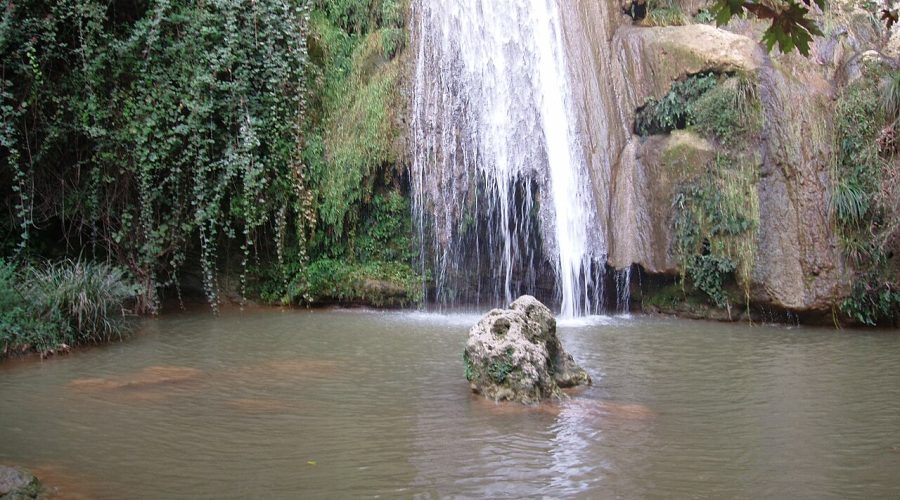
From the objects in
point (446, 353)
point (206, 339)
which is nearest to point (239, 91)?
point (206, 339)

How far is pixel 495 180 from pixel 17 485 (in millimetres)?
8937

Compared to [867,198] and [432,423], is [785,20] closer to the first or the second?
[432,423]

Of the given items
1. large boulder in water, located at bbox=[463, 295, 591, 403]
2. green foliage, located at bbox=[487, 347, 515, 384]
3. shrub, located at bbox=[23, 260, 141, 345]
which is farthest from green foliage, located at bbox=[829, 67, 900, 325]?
shrub, located at bbox=[23, 260, 141, 345]

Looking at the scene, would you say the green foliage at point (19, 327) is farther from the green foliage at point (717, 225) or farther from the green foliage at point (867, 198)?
the green foliage at point (867, 198)

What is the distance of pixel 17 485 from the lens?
3832mm

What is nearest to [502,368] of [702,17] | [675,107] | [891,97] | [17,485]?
[17,485]

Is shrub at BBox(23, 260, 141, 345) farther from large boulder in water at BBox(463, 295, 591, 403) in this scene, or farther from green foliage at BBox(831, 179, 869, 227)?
green foliage at BBox(831, 179, 869, 227)

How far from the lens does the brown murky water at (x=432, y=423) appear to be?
4.29 m

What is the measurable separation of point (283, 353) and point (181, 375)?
127 centimetres

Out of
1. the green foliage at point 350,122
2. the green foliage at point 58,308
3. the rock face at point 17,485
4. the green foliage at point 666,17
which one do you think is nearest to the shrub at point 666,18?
the green foliage at point 666,17

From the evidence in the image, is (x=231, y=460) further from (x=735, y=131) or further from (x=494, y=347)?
(x=735, y=131)

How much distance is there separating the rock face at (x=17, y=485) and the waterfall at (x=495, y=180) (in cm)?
843

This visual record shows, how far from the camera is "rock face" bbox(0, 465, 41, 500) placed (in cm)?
377

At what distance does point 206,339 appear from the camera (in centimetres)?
888
